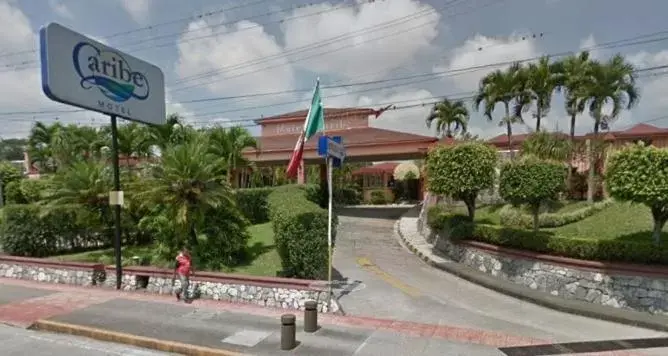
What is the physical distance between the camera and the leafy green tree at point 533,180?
11.3 meters

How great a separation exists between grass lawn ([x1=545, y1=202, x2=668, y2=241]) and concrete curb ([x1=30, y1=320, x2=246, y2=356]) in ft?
32.5

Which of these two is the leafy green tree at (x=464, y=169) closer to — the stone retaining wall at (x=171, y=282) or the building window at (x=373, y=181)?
the stone retaining wall at (x=171, y=282)

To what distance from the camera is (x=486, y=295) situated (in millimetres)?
10789

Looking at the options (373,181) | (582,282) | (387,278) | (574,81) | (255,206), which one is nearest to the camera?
(582,282)

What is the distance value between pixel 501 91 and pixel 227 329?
788 inches

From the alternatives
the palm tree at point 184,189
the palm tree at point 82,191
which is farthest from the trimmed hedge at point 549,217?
the palm tree at point 82,191

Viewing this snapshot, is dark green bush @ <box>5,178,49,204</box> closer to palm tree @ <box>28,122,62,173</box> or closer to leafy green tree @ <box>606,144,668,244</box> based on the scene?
palm tree @ <box>28,122,62,173</box>

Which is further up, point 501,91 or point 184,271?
point 501,91

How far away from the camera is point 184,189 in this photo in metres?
11.4

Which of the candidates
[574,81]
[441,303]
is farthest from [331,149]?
[574,81]

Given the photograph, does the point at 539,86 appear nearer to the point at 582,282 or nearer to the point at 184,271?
the point at 582,282

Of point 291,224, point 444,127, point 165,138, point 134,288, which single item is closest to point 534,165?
point 291,224

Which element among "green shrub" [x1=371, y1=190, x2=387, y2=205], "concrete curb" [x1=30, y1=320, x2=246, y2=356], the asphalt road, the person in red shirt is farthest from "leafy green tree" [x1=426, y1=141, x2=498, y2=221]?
"green shrub" [x1=371, y1=190, x2=387, y2=205]

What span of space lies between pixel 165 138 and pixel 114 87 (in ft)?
31.2
